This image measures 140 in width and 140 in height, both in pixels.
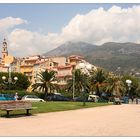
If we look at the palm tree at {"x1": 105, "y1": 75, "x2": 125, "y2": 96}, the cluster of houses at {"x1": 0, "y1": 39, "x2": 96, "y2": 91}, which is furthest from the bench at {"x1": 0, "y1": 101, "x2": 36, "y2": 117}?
the cluster of houses at {"x1": 0, "y1": 39, "x2": 96, "y2": 91}

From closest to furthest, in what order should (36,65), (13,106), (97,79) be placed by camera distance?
1. (13,106)
2. (97,79)
3. (36,65)

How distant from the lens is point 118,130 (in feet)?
50.9

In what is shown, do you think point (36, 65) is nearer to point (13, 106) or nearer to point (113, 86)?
point (113, 86)

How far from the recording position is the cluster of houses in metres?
121

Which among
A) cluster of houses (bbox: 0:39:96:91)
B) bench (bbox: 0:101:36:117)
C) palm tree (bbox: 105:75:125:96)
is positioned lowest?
bench (bbox: 0:101:36:117)

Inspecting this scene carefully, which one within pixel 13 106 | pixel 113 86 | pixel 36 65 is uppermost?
pixel 36 65

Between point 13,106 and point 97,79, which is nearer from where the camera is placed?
point 13,106

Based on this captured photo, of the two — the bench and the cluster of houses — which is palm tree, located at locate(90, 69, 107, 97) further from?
the bench

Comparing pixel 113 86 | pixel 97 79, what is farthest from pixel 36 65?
pixel 113 86

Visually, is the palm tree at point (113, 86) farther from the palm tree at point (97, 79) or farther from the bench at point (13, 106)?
the bench at point (13, 106)

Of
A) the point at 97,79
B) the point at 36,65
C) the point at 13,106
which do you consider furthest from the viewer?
the point at 36,65

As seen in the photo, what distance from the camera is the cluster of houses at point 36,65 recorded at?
121375 mm

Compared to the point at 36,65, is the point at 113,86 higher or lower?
lower

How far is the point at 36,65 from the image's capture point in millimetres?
124938
